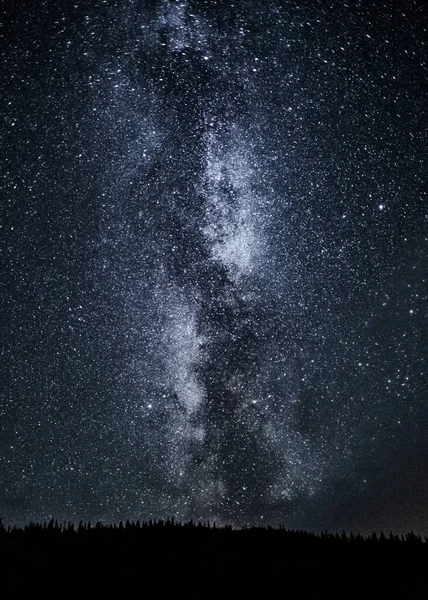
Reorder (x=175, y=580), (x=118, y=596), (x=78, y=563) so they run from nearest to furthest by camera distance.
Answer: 1. (x=118, y=596)
2. (x=175, y=580)
3. (x=78, y=563)

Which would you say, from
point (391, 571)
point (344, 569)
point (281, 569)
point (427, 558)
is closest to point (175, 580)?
point (281, 569)

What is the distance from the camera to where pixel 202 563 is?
51.0 ft

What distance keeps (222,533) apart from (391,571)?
7.39 meters

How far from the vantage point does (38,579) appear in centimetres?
1368

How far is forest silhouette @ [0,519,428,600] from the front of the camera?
13289mm

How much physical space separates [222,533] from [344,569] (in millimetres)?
6251

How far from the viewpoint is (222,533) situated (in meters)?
19.9

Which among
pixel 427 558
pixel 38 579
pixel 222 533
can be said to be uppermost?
pixel 38 579

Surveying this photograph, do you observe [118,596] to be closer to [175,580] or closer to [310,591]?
[175,580]

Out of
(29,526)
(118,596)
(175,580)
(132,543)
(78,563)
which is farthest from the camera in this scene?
(29,526)

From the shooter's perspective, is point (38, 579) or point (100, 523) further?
point (100, 523)

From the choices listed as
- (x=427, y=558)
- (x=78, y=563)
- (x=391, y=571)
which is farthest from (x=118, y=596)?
(x=427, y=558)

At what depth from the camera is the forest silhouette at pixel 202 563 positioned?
13289mm

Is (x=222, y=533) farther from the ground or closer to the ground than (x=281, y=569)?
closer to the ground
